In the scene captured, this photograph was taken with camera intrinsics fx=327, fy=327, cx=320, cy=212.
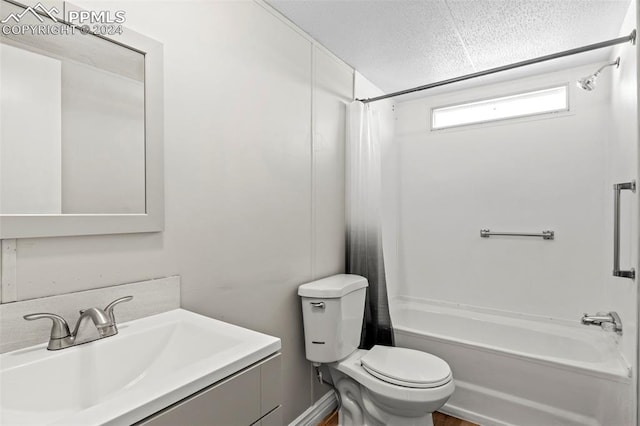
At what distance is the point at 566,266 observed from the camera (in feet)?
7.76

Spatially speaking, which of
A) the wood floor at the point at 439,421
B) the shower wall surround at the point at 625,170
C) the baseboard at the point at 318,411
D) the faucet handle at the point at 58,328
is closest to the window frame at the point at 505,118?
the shower wall surround at the point at 625,170

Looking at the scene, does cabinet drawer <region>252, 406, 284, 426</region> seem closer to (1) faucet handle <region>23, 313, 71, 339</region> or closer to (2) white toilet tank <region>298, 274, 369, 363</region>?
(1) faucet handle <region>23, 313, 71, 339</region>

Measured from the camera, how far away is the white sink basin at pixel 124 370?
674 mm

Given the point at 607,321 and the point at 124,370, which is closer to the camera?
the point at 124,370

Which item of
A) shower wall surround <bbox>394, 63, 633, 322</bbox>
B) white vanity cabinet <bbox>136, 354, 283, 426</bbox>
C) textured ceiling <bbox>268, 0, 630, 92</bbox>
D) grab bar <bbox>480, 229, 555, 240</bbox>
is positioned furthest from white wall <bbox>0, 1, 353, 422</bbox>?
grab bar <bbox>480, 229, 555, 240</bbox>

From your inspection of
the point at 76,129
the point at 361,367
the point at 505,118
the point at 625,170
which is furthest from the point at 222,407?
the point at 505,118

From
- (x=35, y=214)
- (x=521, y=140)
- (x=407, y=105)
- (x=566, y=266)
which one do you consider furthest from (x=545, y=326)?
(x=35, y=214)

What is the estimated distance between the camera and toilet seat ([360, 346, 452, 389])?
166 centimetres

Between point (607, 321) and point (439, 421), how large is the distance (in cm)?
112

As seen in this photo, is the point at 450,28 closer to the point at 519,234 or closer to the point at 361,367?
the point at 519,234

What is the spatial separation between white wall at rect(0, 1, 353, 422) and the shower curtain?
0.14 metres

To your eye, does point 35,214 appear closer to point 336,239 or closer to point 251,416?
point 251,416

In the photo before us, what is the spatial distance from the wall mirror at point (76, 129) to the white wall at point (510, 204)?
92.0 inches

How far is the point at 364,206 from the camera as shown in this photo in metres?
2.32
